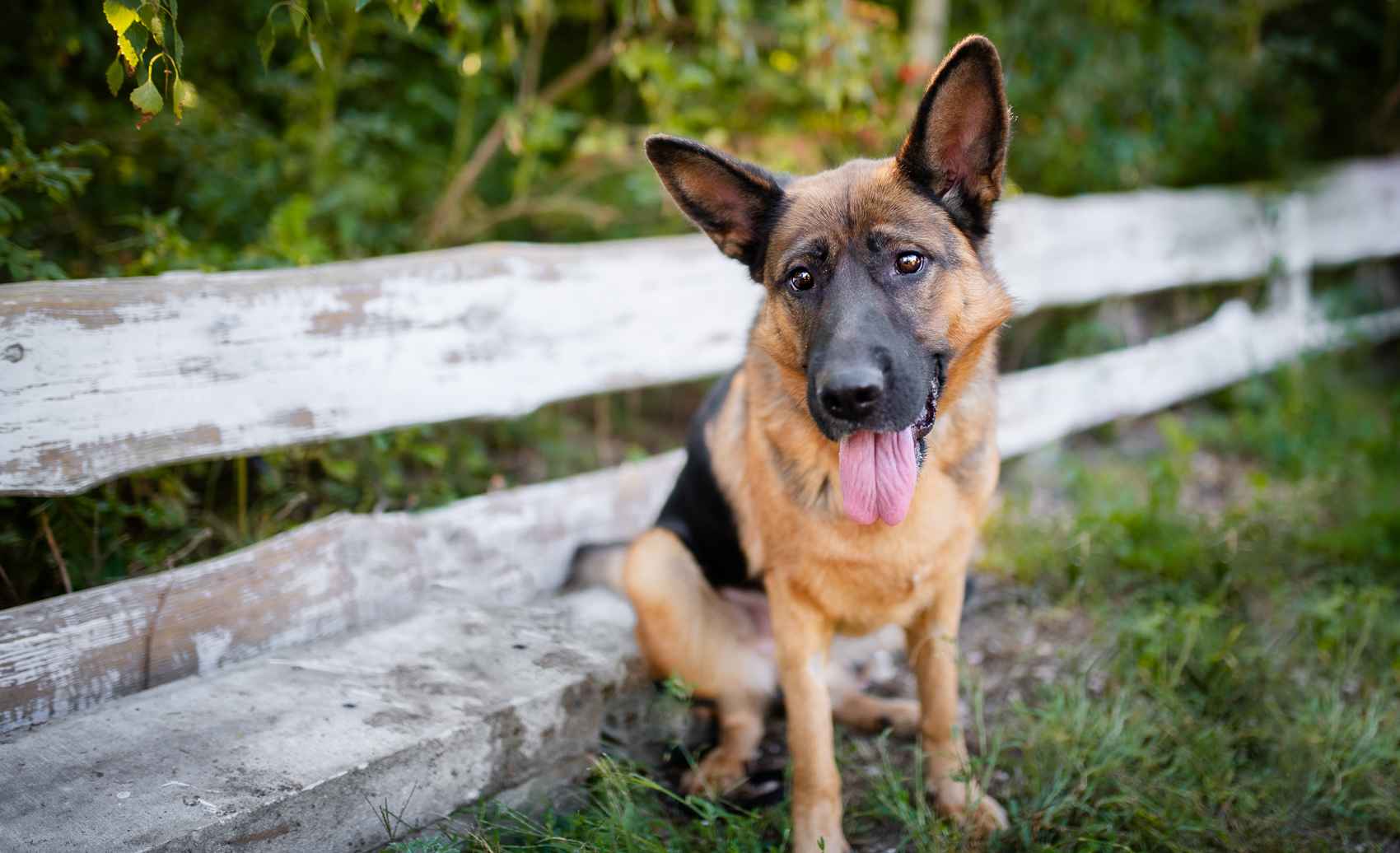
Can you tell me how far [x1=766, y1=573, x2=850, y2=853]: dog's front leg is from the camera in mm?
2357

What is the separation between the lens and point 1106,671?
3068mm

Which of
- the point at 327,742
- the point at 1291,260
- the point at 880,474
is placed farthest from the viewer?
the point at 1291,260

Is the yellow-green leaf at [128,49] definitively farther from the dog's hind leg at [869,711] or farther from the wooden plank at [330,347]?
the dog's hind leg at [869,711]

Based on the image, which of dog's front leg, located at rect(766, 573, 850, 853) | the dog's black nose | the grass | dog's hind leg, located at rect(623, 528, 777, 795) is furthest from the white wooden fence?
the dog's black nose

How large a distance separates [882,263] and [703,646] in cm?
122

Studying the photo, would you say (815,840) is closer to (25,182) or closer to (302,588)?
(302,588)

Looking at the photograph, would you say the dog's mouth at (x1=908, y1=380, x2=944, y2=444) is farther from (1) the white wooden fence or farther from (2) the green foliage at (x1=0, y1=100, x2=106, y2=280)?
(2) the green foliage at (x1=0, y1=100, x2=106, y2=280)

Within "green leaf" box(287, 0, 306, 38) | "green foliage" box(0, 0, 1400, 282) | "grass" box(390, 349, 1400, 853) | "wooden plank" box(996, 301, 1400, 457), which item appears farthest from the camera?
"wooden plank" box(996, 301, 1400, 457)

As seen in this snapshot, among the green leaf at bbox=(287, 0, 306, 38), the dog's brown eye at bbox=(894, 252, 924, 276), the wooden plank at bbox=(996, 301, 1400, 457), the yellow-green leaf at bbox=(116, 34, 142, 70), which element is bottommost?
the wooden plank at bbox=(996, 301, 1400, 457)

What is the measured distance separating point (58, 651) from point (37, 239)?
6.12 feet

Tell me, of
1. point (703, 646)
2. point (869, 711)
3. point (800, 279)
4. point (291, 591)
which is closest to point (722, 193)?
point (800, 279)

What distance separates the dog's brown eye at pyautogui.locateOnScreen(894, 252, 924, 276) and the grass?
125cm

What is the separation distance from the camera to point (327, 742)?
6.82ft

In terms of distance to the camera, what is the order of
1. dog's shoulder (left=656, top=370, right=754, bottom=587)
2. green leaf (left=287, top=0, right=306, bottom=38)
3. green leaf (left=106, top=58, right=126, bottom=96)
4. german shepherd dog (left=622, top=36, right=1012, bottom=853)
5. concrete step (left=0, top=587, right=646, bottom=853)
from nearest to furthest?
1. concrete step (left=0, top=587, right=646, bottom=853)
2. green leaf (left=106, top=58, right=126, bottom=96)
3. green leaf (left=287, top=0, right=306, bottom=38)
4. german shepherd dog (left=622, top=36, right=1012, bottom=853)
5. dog's shoulder (left=656, top=370, right=754, bottom=587)
